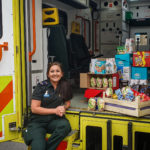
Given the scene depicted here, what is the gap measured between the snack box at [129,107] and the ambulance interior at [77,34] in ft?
1.69

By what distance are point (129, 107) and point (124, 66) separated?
57.7 inches

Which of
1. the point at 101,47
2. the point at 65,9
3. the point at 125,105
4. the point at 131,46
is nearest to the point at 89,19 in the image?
the point at 101,47

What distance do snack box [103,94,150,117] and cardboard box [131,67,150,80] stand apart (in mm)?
1296

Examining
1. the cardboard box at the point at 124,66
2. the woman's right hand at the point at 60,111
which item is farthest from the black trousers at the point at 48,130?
the cardboard box at the point at 124,66

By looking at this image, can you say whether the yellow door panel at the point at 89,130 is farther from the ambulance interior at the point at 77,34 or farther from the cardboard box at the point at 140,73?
the cardboard box at the point at 140,73

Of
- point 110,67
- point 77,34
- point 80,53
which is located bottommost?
point 110,67

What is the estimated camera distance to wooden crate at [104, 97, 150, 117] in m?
2.74

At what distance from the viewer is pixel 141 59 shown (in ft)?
13.1

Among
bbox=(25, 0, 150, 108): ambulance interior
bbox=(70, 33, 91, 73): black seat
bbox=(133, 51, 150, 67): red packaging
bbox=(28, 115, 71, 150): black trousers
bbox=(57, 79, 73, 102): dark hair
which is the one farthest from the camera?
bbox=(70, 33, 91, 73): black seat

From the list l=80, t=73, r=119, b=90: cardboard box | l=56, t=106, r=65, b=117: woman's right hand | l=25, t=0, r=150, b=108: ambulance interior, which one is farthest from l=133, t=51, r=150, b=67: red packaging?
l=56, t=106, r=65, b=117: woman's right hand

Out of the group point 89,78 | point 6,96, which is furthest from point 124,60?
point 6,96

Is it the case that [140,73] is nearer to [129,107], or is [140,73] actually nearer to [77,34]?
[129,107]

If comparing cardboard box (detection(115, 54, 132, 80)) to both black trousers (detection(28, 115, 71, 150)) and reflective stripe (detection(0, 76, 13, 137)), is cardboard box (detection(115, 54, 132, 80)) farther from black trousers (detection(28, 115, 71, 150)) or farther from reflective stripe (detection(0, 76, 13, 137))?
reflective stripe (detection(0, 76, 13, 137))

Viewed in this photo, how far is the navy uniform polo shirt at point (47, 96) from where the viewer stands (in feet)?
9.86
